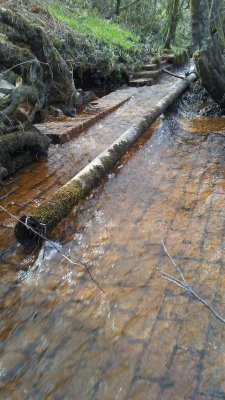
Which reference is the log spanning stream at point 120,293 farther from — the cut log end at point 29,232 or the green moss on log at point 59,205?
the green moss on log at point 59,205

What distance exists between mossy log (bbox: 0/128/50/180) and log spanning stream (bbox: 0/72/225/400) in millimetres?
192

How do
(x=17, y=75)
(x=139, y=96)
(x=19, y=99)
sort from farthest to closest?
(x=139, y=96)
(x=17, y=75)
(x=19, y=99)

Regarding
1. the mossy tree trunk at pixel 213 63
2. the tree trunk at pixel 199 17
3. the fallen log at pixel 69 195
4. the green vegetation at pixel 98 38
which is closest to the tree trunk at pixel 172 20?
the green vegetation at pixel 98 38

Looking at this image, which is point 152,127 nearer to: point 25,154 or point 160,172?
point 160,172

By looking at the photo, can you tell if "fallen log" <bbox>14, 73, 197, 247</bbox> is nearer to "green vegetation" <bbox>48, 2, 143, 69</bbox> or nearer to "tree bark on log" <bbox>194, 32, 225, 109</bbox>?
"tree bark on log" <bbox>194, 32, 225, 109</bbox>

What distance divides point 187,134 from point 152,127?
2.60 feet

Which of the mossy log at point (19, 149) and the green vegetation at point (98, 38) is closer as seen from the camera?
the mossy log at point (19, 149)

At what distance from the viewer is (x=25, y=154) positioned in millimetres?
5348

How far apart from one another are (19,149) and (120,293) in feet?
9.83

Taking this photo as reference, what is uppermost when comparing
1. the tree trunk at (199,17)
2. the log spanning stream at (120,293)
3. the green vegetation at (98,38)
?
the tree trunk at (199,17)

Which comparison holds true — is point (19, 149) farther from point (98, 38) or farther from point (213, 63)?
point (98, 38)

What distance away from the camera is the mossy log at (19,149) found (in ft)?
16.0

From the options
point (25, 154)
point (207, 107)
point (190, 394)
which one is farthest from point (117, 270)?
point (207, 107)

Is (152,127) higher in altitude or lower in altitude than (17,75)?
lower
